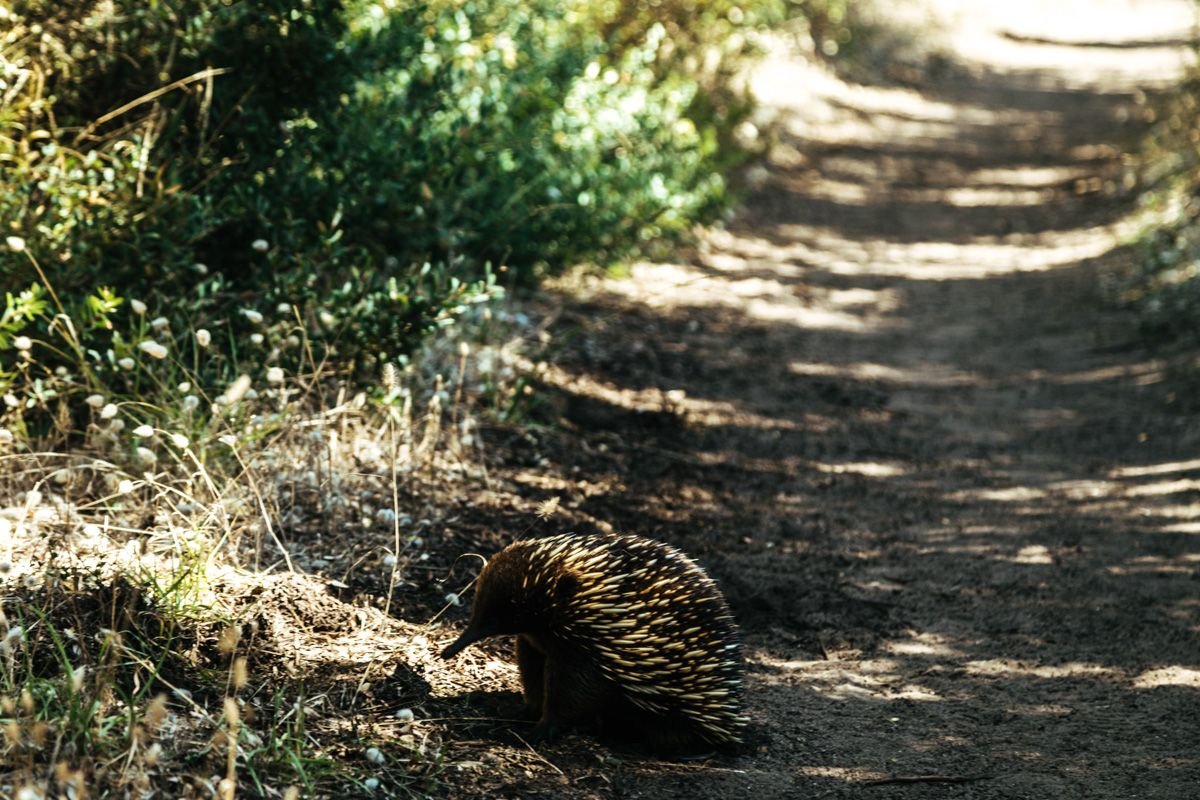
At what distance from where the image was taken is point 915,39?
25656mm

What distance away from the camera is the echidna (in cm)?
449

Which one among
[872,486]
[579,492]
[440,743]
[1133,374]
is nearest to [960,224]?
[1133,374]

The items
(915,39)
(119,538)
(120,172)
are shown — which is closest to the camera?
(119,538)

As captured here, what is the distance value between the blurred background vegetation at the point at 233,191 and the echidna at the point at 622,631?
1849mm

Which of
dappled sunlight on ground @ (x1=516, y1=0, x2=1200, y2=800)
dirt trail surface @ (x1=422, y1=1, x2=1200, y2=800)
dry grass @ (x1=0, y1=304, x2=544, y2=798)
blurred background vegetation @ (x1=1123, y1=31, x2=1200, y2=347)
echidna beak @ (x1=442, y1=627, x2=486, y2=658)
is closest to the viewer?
A: dry grass @ (x1=0, y1=304, x2=544, y2=798)

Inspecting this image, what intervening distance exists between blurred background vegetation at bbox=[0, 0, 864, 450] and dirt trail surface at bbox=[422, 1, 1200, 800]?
4.40 ft

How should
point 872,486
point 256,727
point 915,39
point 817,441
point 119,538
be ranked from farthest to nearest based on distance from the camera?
1. point 915,39
2. point 817,441
3. point 872,486
4. point 119,538
5. point 256,727

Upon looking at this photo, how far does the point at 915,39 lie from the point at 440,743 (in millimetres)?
24063

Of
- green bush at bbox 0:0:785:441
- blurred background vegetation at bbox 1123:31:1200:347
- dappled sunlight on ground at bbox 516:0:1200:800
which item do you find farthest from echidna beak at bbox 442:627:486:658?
blurred background vegetation at bbox 1123:31:1200:347

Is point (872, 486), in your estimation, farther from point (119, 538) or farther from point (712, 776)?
point (119, 538)

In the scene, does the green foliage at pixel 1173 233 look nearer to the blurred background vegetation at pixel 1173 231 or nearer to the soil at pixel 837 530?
the blurred background vegetation at pixel 1173 231

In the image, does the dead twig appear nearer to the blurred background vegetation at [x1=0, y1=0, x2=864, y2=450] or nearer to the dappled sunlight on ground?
the dappled sunlight on ground

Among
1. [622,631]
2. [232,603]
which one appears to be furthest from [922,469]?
[232,603]

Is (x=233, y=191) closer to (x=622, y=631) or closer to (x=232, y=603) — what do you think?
(x=232, y=603)
